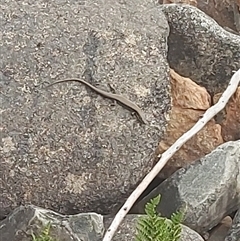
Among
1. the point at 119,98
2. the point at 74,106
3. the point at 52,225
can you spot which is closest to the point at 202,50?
the point at 119,98

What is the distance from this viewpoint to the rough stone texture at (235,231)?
2.51 meters

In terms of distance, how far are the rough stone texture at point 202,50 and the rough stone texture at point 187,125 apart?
0.31ft

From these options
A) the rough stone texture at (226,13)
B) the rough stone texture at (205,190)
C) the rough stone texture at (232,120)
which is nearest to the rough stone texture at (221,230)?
the rough stone texture at (205,190)

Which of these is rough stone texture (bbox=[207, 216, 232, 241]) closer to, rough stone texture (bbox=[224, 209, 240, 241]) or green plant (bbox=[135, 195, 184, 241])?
rough stone texture (bbox=[224, 209, 240, 241])

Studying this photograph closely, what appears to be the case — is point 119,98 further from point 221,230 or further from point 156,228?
point 156,228

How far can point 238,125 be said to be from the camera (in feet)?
10.1

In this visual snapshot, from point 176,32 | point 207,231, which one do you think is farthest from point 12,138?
point 176,32

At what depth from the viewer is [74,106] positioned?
2.56 m

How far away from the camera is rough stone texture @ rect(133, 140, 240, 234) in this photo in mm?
2562

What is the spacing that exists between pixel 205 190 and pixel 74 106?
0.55 meters

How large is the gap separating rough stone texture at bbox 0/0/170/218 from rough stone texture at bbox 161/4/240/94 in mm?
353

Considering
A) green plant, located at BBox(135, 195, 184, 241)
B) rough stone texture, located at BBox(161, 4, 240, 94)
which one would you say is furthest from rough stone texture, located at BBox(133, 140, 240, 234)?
green plant, located at BBox(135, 195, 184, 241)

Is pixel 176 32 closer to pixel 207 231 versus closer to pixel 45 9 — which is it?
pixel 45 9

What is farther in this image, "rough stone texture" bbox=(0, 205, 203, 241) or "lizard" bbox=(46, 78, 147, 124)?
"lizard" bbox=(46, 78, 147, 124)
